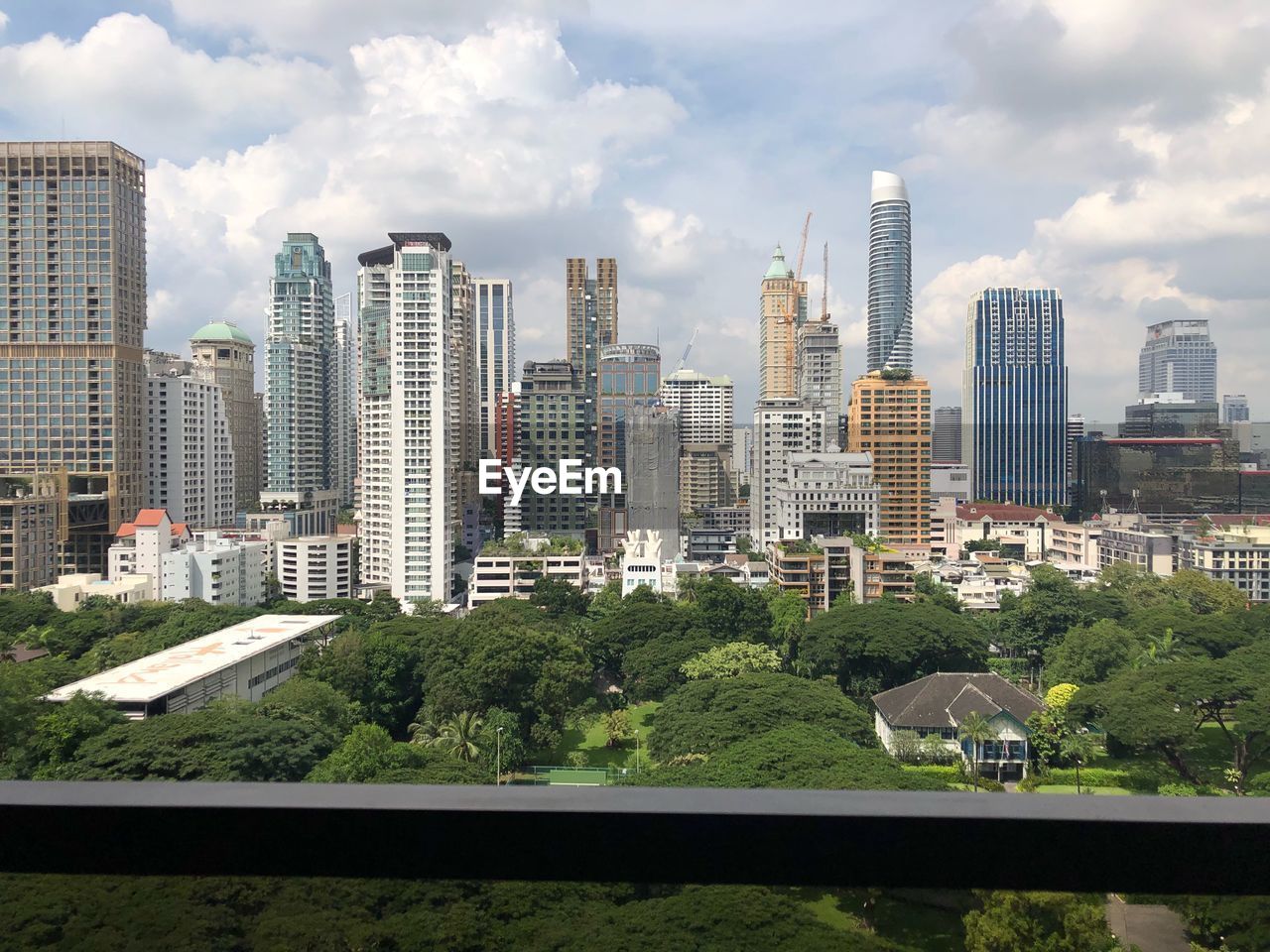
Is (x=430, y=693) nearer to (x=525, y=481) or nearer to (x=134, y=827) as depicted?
(x=134, y=827)

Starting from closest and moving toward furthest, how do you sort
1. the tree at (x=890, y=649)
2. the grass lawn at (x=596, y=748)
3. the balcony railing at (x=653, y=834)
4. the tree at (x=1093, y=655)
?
the balcony railing at (x=653, y=834), the grass lawn at (x=596, y=748), the tree at (x=1093, y=655), the tree at (x=890, y=649)

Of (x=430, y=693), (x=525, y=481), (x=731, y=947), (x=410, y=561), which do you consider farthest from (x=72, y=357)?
(x=731, y=947)

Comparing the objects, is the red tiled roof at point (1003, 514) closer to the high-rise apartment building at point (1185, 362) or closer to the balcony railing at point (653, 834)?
the high-rise apartment building at point (1185, 362)

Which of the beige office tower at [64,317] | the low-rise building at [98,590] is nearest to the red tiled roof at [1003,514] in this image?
the low-rise building at [98,590]

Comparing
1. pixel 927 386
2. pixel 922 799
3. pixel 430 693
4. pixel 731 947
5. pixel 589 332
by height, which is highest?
pixel 589 332

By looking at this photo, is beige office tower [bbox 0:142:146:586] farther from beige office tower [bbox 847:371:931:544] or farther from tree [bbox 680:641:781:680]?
beige office tower [bbox 847:371:931:544]

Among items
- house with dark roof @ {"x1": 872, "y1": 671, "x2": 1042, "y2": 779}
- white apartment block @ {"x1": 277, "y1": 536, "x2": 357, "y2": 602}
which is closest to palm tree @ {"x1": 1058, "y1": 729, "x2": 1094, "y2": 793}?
house with dark roof @ {"x1": 872, "y1": 671, "x2": 1042, "y2": 779}

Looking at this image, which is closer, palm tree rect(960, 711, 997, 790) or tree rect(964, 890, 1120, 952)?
tree rect(964, 890, 1120, 952)
